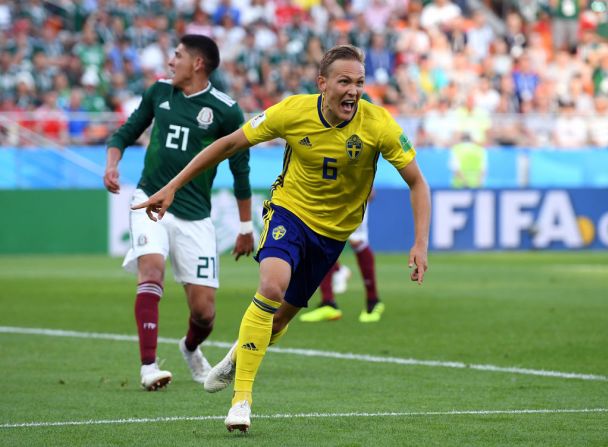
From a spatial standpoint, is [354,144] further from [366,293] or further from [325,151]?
[366,293]

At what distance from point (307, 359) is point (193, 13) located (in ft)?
59.0

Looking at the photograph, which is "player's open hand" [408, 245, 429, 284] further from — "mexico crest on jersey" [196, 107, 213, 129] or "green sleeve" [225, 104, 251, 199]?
"mexico crest on jersey" [196, 107, 213, 129]

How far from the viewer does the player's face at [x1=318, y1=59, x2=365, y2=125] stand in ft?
21.6

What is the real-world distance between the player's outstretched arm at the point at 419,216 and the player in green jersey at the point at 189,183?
1985 millimetres

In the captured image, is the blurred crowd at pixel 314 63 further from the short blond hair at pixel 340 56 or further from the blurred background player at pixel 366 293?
the short blond hair at pixel 340 56

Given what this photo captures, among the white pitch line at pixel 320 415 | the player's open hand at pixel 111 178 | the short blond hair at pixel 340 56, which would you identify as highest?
the short blond hair at pixel 340 56

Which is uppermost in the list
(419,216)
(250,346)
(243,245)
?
(419,216)

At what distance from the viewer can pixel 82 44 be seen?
2430 centimetres

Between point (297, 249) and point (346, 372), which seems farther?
point (346, 372)

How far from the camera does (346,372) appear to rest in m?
8.88

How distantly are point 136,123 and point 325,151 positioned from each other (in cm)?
246

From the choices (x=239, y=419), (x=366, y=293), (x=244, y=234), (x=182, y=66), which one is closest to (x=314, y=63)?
(x=366, y=293)

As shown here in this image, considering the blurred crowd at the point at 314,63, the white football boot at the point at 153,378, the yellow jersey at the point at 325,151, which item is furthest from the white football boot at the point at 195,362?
the blurred crowd at the point at 314,63

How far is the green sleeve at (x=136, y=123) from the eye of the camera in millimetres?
8742
